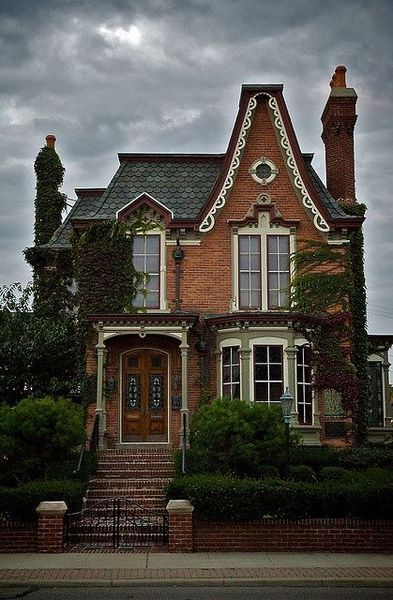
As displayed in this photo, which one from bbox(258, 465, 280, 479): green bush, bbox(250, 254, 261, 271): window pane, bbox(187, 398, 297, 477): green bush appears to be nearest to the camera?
bbox(187, 398, 297, 477): green bush

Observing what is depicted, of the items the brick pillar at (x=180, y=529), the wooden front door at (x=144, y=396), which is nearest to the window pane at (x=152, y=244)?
the wooden front door at (x=144, y=396)

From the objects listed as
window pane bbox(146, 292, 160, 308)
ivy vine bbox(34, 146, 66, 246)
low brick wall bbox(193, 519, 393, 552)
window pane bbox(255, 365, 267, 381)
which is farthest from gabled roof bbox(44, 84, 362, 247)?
low brick wall bbox(193, 519, 393, 552)

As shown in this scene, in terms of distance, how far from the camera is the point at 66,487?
15.4 meters

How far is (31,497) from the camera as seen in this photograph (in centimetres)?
1452

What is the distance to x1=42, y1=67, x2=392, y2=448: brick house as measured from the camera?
22.3 m

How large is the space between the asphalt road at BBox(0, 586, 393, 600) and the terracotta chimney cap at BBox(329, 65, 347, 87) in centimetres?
1930

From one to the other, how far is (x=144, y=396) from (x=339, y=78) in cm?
1321

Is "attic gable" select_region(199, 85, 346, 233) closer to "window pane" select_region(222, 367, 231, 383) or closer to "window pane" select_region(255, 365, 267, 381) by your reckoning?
"window pane" select_region(222, 367, 231, 383)

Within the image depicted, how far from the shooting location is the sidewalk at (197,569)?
12.1 meters

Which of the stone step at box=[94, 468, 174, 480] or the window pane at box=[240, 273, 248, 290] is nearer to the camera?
the stone step at box=[94, 468, 174, 480]

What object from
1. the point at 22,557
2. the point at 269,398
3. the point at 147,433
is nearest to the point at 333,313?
the point at 269,398

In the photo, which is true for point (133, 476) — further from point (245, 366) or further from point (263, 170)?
point (263, 170)

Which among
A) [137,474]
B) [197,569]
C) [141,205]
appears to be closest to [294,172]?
[141,205]

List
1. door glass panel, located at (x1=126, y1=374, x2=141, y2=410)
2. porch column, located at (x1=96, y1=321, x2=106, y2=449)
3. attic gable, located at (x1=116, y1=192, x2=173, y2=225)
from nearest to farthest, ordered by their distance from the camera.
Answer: porch column, located at (x1=96, y1=321, x2=106, y2=449)
door glass panel, located at (x1=126, y1=374, x2=141, y2=410)
attic gable, located at (x1=116, y1=192, x2=173, y2=225)
